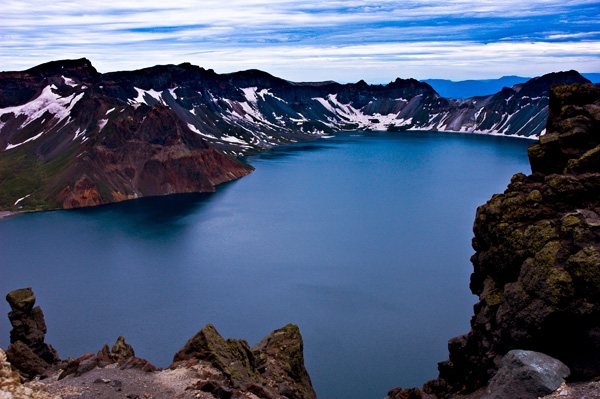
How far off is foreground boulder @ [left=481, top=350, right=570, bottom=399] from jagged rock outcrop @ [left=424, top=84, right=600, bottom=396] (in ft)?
3.66

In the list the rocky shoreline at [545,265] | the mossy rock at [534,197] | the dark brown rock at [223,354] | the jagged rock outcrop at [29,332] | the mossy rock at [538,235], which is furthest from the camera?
the jagged rock outcrop at [29,332]

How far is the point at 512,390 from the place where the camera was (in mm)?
18109

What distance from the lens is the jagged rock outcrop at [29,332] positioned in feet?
88.0

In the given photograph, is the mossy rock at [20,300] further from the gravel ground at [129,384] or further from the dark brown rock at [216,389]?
the dark brown rock at [216,389]

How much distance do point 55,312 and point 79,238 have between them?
28653 millimetres

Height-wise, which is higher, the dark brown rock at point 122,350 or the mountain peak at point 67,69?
the mountain peak at point 67,69

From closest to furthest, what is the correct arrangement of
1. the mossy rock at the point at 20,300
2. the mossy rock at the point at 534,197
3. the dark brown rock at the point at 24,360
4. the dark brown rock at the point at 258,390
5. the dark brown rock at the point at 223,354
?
the dark brown rock at the point at 258,390, the mossy rock at the point at 534,197, the dark brown rock at the point at 223,354, the dark brown rock at the point at 24,360, the mossy rock at the point at 20,300

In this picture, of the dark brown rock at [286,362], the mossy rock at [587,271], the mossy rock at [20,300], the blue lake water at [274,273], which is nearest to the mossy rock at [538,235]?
the mossy rock at [587,271]

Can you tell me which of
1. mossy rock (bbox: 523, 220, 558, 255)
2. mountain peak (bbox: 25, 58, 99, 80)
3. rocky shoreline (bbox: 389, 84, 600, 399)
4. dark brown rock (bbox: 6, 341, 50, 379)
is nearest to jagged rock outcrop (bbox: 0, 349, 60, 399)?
dark brown rock (bbox: 6, 341, 50, 379)

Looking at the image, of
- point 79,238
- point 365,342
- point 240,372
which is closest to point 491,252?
point 240,372

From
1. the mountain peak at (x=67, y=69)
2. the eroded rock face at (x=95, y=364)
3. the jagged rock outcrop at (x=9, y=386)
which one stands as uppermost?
the mountain peak at (x=67, y=69)

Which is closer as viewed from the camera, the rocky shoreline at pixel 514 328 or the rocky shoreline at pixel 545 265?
the rocky shoreline at pixel 514 328

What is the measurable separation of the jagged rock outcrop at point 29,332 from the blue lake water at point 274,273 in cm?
954

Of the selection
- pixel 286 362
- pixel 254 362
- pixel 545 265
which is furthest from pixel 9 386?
pixel 545 265
